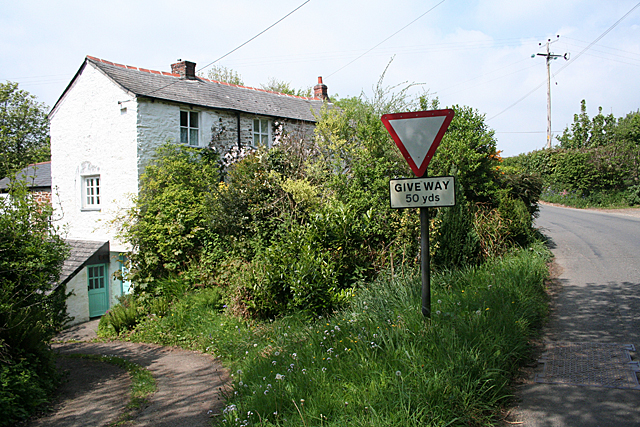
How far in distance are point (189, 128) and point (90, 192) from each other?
184 inches

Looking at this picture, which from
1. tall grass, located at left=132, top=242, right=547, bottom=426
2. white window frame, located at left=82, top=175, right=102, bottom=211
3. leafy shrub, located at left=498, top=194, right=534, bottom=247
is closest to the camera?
tall grass, located at left=132, top=242, right=547, bottom=426

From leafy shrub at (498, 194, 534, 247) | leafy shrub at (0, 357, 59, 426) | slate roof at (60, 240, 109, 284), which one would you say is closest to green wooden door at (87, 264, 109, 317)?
slate roof at (60, 240, 109, 284)

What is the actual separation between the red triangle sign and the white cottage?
37.1ft

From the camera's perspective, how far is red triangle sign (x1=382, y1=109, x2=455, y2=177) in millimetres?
4766

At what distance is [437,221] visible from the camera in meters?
8.86

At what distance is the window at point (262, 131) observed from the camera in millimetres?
18422

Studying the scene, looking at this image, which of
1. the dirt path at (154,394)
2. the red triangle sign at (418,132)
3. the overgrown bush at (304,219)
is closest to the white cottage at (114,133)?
the overgrown bush at (304,219)

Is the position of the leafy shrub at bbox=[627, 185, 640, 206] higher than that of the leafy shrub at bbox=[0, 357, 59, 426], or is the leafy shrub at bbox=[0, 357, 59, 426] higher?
the leafy shrub at bbox=[627, 185, 640, 206]

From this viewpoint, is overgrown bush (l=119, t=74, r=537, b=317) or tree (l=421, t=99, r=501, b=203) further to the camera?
tree (l=421, t=99, r=501, b=203)

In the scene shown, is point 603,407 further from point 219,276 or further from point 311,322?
point 219,276

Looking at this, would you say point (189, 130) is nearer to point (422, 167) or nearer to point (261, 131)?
point (261, 131)

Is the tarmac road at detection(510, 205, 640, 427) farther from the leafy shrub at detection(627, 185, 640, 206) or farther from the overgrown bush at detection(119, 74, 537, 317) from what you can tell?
the leafy shrub at detection(627, 185, 640, 206)

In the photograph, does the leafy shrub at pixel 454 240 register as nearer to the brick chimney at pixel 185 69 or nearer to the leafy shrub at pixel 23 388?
the leafy shrub at pixel 23 388

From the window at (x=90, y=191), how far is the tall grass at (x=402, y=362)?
41.6 feet
